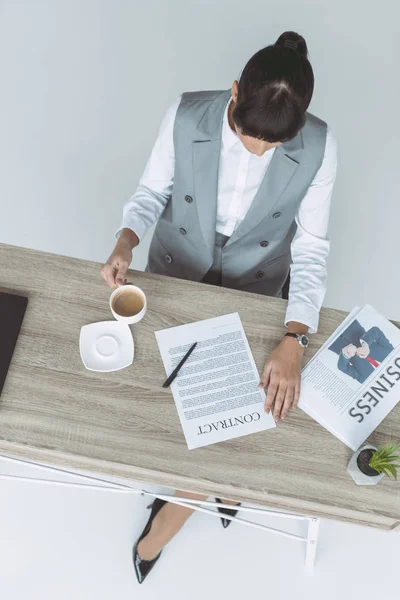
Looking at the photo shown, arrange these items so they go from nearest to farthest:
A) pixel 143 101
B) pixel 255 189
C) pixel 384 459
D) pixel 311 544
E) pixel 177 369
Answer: pixel 384 459 < pixel 177 369 < pixel 255 189 < pixel 311 544 < pixel 143 101

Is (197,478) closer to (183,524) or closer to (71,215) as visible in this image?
(183,524)

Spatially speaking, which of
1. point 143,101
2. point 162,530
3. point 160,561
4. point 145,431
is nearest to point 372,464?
point 145,431

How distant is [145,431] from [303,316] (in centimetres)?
43

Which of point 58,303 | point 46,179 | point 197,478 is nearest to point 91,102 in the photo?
point 46,179

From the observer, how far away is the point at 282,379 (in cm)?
124

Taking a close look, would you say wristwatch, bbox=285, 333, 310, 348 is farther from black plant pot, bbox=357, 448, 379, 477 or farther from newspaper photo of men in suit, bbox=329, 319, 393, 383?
black plant pot, bbox=357, 448, 379, 477

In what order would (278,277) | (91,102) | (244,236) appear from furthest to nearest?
1. (91,102)
2. (278,277)
3. (244,236)

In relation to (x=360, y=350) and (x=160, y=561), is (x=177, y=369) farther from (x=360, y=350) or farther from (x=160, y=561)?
(x=160, y=561)

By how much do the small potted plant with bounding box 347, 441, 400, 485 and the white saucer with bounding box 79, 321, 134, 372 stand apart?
51 centimetres

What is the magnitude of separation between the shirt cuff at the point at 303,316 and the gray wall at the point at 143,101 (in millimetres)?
1196

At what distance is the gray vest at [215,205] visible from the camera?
1371 millimetres

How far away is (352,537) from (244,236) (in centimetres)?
121

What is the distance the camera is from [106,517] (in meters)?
2.05

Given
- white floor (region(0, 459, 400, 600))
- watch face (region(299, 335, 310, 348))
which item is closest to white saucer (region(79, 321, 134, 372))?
watch face (region(299, 335, 310, 348))
